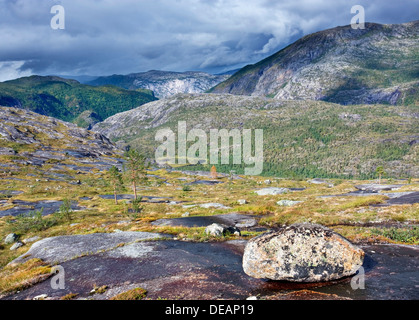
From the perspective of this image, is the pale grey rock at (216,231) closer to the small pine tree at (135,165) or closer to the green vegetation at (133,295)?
the green vegetation at (133,295)

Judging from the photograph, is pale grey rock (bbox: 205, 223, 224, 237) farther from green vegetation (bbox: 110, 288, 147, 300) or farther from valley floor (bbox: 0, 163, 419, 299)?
green vegetation (bbox: 110, 288, 147, 300)

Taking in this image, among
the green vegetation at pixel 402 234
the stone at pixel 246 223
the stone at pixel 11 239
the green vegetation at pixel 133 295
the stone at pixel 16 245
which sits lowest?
the stone at pixel 11 239

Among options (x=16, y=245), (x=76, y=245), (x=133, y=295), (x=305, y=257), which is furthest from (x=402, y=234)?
(x=16, y=245)

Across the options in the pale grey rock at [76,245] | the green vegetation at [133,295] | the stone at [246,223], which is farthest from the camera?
the stone at [246,223]

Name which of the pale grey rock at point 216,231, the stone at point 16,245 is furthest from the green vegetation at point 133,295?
the stone at point 16,245

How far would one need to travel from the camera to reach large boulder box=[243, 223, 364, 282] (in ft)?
57.4

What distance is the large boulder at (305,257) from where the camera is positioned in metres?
17.5

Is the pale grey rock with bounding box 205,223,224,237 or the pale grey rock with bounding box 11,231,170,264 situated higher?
the pale grey rock with bounding box 205,223,224,237

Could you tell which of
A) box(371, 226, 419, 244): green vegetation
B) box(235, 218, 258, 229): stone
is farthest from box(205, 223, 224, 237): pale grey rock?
box(371, 226, 419, 244): green vegetation
